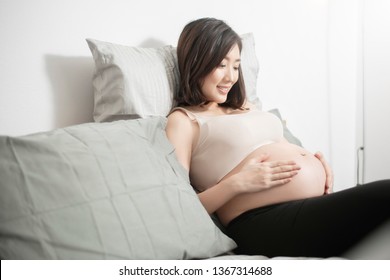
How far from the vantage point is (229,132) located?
1.19 meters

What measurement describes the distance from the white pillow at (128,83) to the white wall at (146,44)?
0.08m

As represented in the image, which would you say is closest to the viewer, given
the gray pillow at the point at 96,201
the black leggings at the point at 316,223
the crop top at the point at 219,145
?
the gray pillow at the point at 96,201

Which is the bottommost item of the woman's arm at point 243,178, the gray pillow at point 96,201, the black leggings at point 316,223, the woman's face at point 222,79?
the black leggings at point 316,223

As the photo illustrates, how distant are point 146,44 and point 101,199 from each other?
2.46 feet

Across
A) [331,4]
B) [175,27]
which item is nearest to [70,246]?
[175,27]

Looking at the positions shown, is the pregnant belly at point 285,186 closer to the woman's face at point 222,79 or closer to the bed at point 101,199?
the bed at point 101,199

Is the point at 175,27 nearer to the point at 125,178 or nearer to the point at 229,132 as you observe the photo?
the point at 229,132

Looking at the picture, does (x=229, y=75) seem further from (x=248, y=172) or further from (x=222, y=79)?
(x=248, y=172)

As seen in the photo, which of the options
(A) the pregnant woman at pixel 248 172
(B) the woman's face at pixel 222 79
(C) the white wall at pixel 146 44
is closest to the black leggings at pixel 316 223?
(A) the pregnant woman at pixel 248 172

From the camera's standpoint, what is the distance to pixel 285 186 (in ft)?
3.58

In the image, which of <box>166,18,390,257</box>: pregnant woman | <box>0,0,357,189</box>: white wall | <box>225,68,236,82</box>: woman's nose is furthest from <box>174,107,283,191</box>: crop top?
<box>0,0,357,189</box>: white wall

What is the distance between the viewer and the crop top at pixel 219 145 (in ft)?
3.87

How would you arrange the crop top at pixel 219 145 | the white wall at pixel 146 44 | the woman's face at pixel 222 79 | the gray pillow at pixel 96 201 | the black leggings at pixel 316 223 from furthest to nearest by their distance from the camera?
1. the woman's face at pixel 222 79
2. the crop top at pixel 219 145
3. the white wall at pixel 146 44
4. the black leggings at pixel 316 223
5. the gray pillow at pixel 96 201

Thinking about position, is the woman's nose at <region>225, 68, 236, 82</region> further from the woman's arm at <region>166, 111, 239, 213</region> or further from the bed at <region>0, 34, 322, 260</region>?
the bed at <region>0, 34, 322, 260</region>
